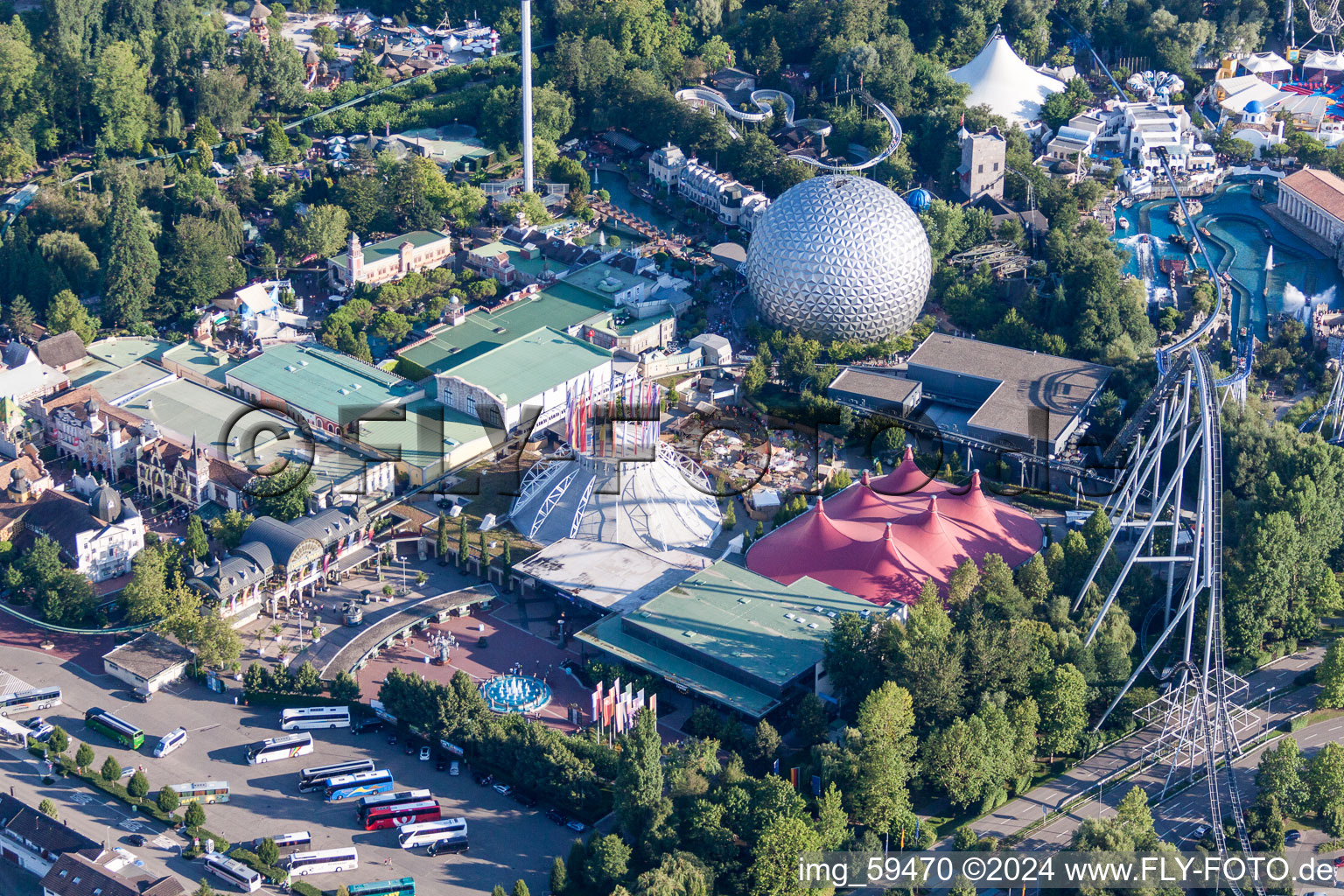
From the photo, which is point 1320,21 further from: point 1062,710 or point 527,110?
point 1062,710

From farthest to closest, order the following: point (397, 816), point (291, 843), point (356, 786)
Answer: point (356, 786)
point (397, 816)
point (291, 843)

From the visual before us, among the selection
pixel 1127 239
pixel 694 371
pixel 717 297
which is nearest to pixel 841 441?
pixel 694 371

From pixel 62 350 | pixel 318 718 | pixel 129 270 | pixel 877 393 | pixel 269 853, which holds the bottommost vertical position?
pixel 318 718

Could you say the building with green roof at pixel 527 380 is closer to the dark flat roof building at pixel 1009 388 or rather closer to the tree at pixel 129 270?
the dark flat roof building at pixel 1009 388

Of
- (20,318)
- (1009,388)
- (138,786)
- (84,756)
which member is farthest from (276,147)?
(138,786)

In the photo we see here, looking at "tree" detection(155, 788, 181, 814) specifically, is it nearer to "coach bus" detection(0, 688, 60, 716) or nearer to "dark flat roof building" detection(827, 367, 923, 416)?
"coach bus" detection(0, 688, 60, 716)

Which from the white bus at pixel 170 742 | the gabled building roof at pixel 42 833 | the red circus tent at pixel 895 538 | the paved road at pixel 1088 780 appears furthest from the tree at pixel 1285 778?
the gabled building roof at pixel 42 833

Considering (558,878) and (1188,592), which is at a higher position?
(1188,592)
